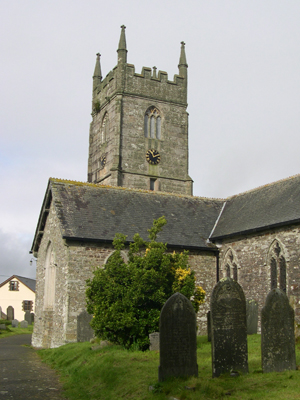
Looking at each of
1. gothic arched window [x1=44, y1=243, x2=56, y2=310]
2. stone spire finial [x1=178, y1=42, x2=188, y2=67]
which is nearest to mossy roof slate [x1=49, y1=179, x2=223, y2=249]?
gothic arched window [x1=44, y1=243, x2=56, y2=310]

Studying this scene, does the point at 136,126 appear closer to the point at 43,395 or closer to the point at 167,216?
the point at 167,216

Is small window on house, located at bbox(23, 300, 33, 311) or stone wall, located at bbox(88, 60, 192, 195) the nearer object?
stone wall, located at bbox(88, 60, 192, 195)

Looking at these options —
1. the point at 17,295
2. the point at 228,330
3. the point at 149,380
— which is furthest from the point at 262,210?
the point at 17,295

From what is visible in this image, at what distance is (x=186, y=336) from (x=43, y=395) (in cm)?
339

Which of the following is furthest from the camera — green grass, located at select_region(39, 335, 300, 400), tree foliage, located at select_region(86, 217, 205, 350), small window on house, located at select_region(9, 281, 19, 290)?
small window on house, located at select_region(9, 281, 19, 290)

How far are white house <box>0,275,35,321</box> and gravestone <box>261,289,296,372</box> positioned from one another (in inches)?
2120

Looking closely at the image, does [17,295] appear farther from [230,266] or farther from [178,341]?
[178,341]

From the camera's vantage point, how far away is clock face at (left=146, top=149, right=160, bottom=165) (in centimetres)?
4153

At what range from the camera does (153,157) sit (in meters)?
41.8

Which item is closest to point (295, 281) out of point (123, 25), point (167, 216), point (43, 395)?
point (167, 216)

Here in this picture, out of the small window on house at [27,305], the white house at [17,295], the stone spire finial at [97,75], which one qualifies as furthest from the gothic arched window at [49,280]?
the small window on house at [27,305]

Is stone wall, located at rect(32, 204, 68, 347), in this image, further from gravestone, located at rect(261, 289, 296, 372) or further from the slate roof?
gravestone, located at rect(261, 289, 296, 372)

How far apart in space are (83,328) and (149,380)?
28.8 ft

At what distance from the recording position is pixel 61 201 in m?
22.3
